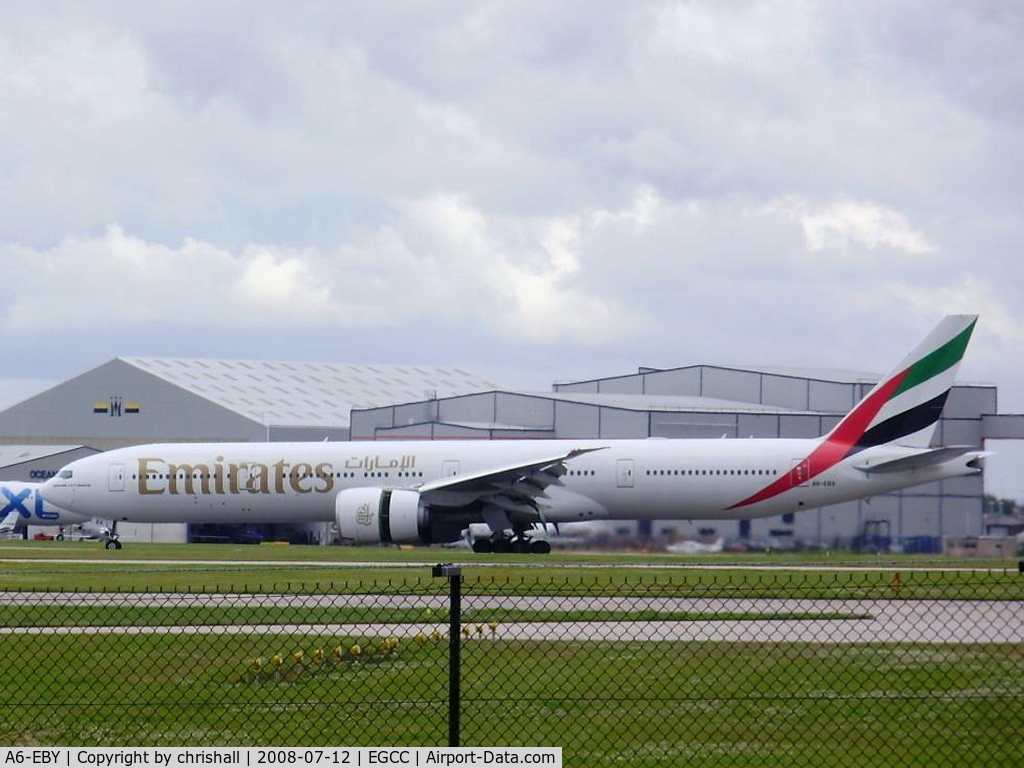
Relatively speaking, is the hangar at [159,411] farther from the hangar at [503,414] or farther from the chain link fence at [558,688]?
the chain link fence at [558,688]

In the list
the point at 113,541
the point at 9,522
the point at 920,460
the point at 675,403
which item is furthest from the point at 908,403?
the point at 9,522

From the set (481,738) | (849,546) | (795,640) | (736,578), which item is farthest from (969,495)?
(481,738)

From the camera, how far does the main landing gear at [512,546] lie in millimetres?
43000

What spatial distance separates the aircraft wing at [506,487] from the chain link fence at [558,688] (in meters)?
21.4

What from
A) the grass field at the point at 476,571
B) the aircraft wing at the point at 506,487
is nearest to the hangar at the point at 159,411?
the grass field at the point at 476,571

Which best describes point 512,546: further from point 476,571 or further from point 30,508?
point 30,508

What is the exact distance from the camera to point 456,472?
45.2 m

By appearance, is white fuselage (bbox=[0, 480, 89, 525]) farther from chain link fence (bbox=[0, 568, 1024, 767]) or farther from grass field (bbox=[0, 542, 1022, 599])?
chain link fence (bbox=[0, 568, 1024, 767])

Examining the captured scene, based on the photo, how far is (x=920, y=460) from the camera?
1652 inches

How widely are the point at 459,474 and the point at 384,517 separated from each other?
3577 millimetres

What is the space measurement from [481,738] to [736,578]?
72.1 ft

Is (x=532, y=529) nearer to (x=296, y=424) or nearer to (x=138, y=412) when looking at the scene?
(x=296, y=424)

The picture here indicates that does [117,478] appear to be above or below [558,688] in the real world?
above

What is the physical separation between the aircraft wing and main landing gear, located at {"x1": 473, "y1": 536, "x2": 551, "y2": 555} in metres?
0.78
